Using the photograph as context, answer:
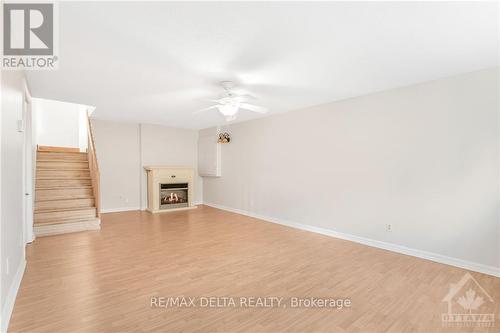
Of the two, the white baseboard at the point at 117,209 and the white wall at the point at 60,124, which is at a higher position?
the white wall at the point at 60,124

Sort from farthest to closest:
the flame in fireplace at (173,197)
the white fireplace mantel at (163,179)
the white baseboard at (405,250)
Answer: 1. the flame in fireplace at (173,197)
2. the white fireplace mantel at (163,179)
3. the white baseboard at (405,250)

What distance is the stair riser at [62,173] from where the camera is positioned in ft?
17.5

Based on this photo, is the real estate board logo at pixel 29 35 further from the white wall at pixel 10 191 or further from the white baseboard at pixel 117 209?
the white baseboard at pixel 117 209

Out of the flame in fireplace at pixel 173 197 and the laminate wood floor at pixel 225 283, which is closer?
the laminate wood floor at pixel 225 283

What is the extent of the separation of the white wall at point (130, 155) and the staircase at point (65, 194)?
565 mm

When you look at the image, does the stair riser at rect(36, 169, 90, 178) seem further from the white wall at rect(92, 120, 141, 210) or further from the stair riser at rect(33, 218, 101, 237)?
the stair riser at rect(33, 218, 101, 237)

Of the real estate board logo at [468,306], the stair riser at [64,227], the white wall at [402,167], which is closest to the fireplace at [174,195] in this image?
the stair riser at [64,227]

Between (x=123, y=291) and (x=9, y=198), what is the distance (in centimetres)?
133

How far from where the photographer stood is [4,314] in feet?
6.06

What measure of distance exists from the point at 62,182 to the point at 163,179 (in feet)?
7.16

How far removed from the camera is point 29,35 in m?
2.09

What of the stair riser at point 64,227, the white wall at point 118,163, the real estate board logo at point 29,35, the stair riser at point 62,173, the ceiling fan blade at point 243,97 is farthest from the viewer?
the white wall at point 118,163

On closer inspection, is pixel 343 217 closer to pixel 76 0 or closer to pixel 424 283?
pixel 424 283

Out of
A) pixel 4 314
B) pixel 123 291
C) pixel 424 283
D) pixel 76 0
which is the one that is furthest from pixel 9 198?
pixel 424 283
